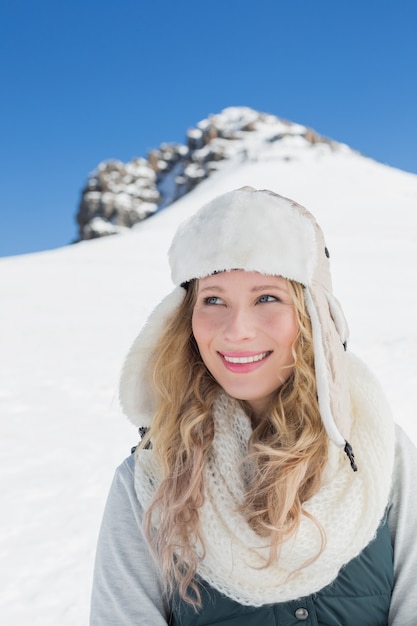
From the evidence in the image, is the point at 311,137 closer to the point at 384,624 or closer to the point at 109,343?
the point at 109,343

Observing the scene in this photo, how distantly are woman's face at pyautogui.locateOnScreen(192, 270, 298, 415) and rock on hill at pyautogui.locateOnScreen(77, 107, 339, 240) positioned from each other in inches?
2498

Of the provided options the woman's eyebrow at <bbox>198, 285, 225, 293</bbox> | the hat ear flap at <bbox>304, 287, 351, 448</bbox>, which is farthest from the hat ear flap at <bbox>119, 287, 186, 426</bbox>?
the hat ear flap at <bbox>304, 287, 351, 448</bbox>

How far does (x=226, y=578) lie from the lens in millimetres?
1505

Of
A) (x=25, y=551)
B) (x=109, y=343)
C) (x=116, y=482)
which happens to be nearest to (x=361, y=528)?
(x=116, y=482)

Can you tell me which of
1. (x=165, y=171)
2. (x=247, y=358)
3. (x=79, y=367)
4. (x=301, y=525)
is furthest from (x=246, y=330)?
(x=165, y=171)

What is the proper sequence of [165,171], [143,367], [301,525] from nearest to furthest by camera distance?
[301,525] < [143,367] < [165,171]

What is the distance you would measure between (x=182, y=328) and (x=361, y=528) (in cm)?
77

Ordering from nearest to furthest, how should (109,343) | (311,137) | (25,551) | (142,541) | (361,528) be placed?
(361,528) → (142,541) → (25,551) → (109,343) → (311,137)

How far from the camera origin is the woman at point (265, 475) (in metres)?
1.50

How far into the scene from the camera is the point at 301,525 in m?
1.48

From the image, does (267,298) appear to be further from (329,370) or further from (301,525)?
(301,525)

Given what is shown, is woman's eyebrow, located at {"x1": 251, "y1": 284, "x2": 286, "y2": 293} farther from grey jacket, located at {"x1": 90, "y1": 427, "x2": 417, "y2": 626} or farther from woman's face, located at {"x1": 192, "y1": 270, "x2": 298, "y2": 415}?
grey jacket, located at {"x1": 90, "y1": 427, "x2": 417, "y2": 626}

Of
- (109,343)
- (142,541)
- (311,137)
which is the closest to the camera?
(142,541)

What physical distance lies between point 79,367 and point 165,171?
84.9 metres
